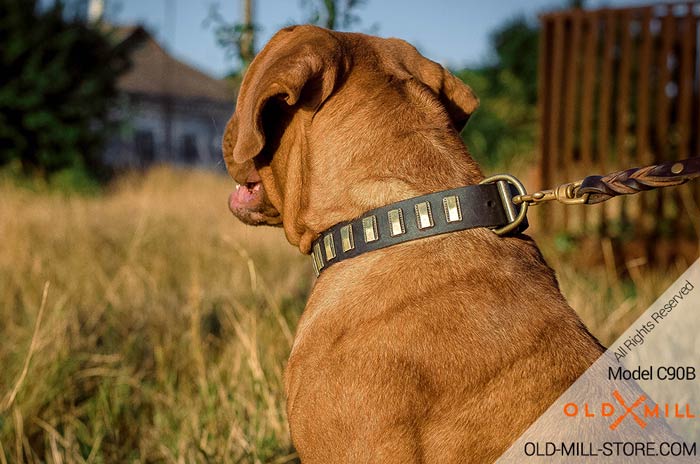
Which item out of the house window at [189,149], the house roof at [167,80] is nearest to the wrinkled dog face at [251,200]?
the house roof at [167,80]

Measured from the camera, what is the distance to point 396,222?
2.03 metres

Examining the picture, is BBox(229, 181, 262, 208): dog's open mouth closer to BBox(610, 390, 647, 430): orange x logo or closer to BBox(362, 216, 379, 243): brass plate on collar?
BBox(362, 216, 379, 243): brass plate on collar

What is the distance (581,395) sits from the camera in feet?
A: 5.98

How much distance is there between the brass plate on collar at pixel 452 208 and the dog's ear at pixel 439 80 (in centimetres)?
52

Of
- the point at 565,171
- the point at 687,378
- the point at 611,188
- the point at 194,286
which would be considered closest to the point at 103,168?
the point at 565,171

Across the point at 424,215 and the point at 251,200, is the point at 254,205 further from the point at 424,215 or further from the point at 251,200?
the point at 424,215

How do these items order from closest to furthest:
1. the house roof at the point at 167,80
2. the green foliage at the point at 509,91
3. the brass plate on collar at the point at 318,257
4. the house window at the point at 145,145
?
the brass plate on collar at the point at 318,257 → the green foliage at the point at 509,91 → the house window at the point at 145,145 → the house roof at the point at 167,80

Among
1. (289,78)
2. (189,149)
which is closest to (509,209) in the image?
(289,78)

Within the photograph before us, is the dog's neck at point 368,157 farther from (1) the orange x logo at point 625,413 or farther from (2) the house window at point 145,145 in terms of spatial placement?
(2) the house window at point 145,145

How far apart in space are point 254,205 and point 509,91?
18924 millimetres

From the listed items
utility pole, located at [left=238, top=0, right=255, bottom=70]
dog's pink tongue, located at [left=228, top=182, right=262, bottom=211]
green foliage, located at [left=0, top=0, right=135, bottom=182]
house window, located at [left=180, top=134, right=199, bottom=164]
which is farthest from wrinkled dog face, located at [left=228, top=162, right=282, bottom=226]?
house window, located at [left=180, top=134, right=199, bottom=164]

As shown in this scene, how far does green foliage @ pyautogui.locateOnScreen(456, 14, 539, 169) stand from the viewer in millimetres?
19323

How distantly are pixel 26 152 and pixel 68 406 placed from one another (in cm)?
1099

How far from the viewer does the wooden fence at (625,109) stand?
24.6ft
